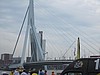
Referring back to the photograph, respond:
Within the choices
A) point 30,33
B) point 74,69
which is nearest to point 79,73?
point 74,69

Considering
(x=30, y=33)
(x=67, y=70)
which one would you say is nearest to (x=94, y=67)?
(x=67, y=70)

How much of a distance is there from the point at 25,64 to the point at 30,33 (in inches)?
369

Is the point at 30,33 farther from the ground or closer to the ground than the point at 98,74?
farther from the ground

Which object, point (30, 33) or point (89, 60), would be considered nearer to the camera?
point (89, 60)

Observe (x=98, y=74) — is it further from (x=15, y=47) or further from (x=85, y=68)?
(x=15, y=47)

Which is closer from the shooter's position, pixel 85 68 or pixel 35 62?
pixel 85 68

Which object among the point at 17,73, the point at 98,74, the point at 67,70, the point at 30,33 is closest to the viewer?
the point at 98,74

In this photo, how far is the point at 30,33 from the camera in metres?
56.5

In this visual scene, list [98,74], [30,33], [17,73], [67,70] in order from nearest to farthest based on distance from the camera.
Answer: [98,74] → [67,70] → [17,73] → [30,33]

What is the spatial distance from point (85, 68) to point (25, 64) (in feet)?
184

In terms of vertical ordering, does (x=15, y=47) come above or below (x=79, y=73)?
above

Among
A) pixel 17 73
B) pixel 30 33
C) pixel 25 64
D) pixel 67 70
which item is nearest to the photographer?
pixel 67 70

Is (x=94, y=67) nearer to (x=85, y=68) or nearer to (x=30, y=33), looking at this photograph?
(x=85, y=68)

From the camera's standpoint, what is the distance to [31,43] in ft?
188
